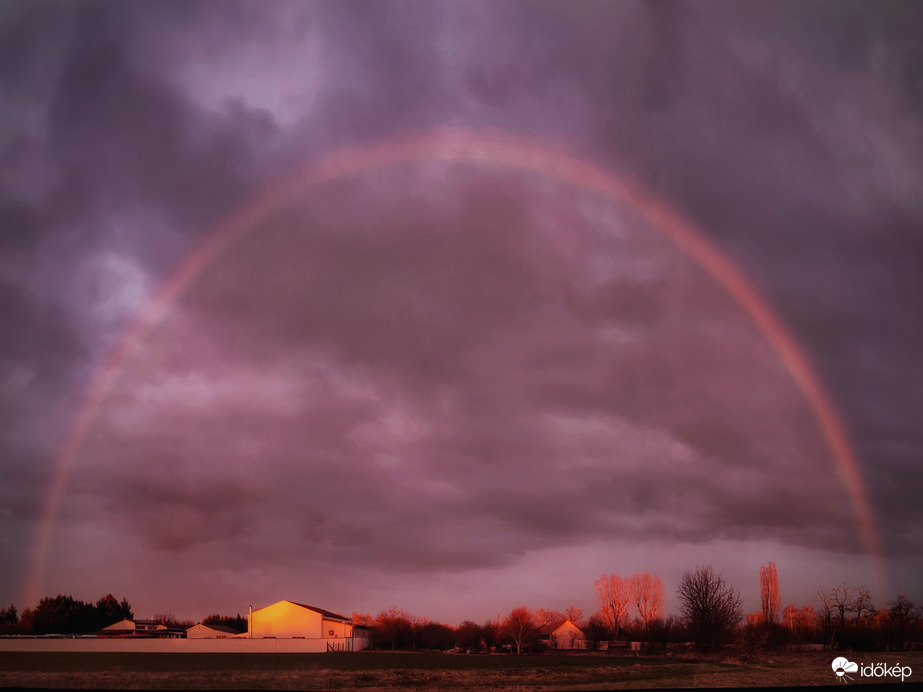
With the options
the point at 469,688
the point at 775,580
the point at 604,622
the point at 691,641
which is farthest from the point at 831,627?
the point at 469,688

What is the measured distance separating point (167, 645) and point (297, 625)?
29767 mm

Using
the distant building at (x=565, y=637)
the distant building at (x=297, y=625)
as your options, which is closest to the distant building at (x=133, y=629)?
the distant building at (x=297, y=625)

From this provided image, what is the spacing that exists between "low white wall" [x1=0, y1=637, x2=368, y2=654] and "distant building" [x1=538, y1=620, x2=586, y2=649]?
73549mm

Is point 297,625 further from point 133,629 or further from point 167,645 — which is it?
point 133,629

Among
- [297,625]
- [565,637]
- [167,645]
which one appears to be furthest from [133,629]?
[565,637]

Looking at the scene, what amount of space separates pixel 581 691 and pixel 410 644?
402ft

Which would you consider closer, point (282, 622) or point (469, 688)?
point (469, 688)

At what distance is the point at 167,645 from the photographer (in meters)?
98.6

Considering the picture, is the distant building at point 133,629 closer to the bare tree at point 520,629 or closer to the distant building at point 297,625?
the distant building at point 297,625

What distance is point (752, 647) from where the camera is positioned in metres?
79.8

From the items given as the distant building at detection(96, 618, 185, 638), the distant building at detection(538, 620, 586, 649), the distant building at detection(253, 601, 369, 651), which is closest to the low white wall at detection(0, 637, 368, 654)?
the distant building at detection(253, 601, 369, 651)

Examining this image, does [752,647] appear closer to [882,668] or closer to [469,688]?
[882,668]

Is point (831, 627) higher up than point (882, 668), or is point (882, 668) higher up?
point (882, 668)

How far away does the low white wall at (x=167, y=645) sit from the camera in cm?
9544
